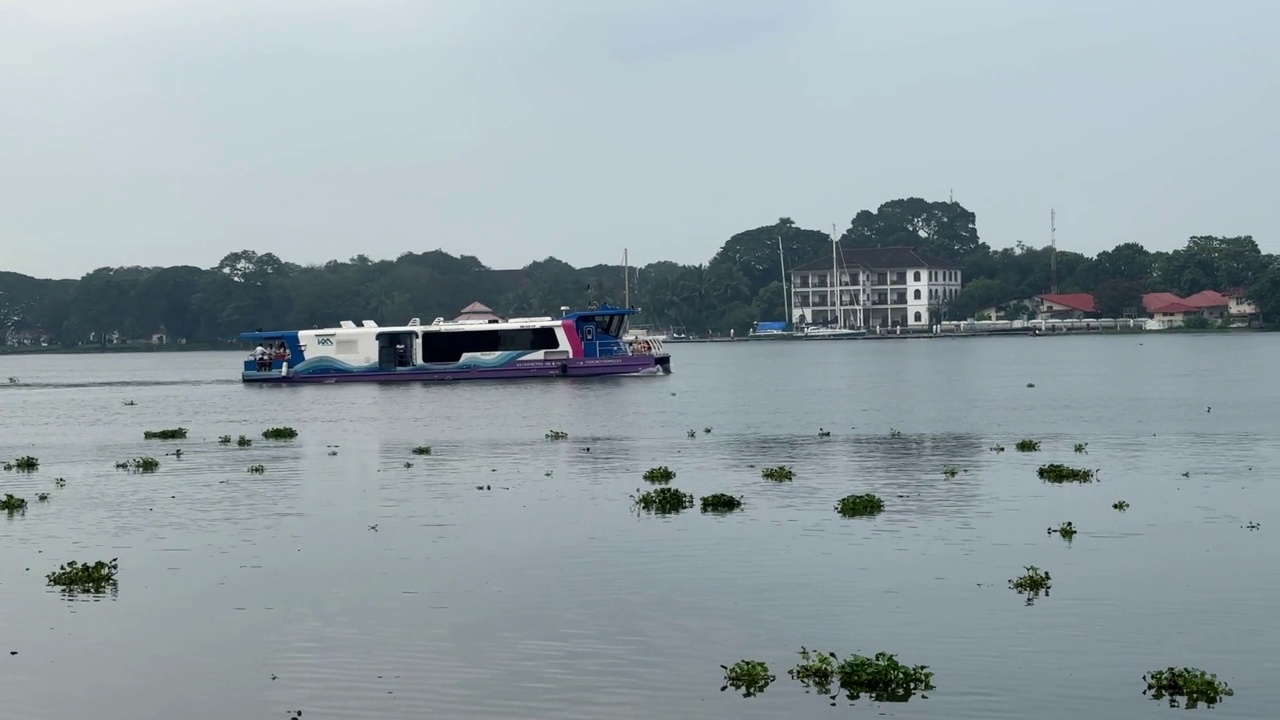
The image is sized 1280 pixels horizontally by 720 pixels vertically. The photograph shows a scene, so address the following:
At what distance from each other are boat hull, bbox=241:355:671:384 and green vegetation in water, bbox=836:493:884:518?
194 feet

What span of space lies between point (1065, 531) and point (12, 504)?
19810mm

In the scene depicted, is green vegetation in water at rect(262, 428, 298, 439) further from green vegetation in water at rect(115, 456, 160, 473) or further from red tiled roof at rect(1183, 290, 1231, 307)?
red tiled roof at rect(1183, 290, 1231, 307)

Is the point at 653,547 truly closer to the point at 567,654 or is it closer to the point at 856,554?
the point at 856,554

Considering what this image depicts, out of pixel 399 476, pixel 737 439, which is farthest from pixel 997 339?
pixel 399 476

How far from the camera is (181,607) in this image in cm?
1973

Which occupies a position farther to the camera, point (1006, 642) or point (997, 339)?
point (997, 339)

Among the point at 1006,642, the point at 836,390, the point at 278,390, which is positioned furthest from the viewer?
the point at 278,390

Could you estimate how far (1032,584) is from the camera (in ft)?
64.6

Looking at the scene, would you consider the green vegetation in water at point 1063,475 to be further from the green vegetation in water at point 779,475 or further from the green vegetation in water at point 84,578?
the green vegetation in water at point 84,578

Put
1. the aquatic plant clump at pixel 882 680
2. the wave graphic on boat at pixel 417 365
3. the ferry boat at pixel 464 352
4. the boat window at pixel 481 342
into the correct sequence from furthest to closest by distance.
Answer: the wave graphic on boat at pixel 417 365 → the boat window at pixel 481 342 → the ferry boat at pixel 464 352 → the aquatic plant clump at pixel 882 680

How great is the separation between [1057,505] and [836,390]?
169ft

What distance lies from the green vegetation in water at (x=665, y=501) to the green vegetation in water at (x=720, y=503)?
0.40m

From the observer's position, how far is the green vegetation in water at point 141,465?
38.1 m

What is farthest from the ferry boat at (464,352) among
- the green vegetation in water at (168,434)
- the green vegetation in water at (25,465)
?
the green vegetation in water at (25,465)
